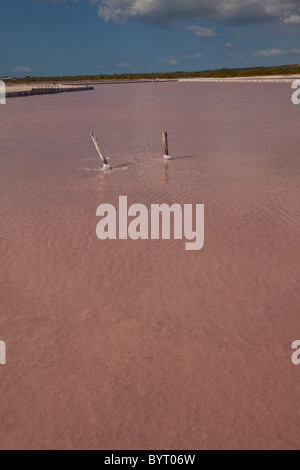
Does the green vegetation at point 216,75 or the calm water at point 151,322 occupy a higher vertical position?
the green vegetation at point 216,75

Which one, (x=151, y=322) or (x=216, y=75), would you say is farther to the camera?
(x=216, y=75)

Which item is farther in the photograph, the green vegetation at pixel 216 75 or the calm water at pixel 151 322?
A: the green vegetation at pixel 216 75

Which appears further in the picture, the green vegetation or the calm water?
the green vegetation

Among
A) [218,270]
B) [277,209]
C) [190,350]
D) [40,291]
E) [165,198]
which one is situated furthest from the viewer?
[165,198]

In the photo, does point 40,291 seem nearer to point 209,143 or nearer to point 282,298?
point 282,298

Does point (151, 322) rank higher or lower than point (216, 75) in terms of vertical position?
lower

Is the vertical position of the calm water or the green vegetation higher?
the green vegetation

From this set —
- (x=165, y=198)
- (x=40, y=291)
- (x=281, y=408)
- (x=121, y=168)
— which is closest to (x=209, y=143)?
(x=121, y=168)
